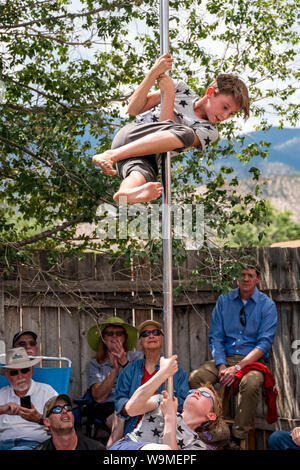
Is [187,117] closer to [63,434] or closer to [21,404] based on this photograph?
[63,434]

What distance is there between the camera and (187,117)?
121 inches

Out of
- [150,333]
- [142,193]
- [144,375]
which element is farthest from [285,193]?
[142,193]

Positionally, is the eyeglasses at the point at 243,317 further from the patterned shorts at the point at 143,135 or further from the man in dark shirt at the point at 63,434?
the patterned shorts at the point at 143,135

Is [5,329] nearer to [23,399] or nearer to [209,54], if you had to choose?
[23,399]

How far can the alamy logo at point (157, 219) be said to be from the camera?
479 cm

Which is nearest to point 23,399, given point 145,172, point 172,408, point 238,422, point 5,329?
point 5,329

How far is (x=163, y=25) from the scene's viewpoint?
2848 millimetres

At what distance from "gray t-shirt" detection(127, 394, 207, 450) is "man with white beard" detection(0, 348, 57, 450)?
0.93 meters

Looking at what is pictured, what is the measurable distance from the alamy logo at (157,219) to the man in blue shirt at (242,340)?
488 mm

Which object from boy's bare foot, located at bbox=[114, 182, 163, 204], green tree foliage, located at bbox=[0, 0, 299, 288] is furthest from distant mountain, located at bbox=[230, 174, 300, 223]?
boy's bare foot, located at bbox=[114, 182, 163, 204]

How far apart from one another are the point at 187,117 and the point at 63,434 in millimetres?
1876

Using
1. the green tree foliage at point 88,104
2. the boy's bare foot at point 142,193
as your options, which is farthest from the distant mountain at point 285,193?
the boy's bare foot at point 142,193

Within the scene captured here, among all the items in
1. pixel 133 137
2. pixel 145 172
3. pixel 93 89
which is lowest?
pixel 145 172

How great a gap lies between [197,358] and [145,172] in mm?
2859
